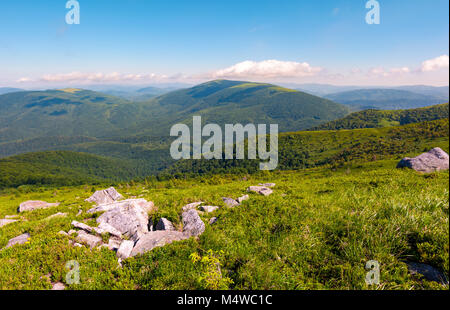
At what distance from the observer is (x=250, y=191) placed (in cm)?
1677

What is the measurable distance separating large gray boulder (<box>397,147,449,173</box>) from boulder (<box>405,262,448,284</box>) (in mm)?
26181

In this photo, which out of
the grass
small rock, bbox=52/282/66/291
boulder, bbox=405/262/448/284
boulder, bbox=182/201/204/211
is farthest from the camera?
boulder, bbox=182/201/204/211

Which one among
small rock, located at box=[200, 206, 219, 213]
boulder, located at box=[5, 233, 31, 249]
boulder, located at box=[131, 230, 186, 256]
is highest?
boulder, located at box=[131, 230, 186, 256]

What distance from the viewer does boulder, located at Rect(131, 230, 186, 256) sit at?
7.44m

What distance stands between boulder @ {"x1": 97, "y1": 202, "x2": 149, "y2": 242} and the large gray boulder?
31725mm

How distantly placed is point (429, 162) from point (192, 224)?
1393 inches

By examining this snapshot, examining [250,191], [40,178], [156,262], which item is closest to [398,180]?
[250,191]

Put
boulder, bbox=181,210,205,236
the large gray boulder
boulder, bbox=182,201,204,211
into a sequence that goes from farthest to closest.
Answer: the large gray boulder < boulder, bbox=182,201,204,211 < boulder, bbox=181,210,205,236

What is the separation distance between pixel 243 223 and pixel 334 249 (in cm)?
366

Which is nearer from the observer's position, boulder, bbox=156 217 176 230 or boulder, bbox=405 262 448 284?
boulder, bbox=405 262 448 284

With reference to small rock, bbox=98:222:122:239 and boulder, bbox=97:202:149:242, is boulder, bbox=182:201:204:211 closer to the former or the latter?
boulder, bbox=97:202:149:242

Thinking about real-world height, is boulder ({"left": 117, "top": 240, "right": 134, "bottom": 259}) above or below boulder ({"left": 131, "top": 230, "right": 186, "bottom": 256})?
below

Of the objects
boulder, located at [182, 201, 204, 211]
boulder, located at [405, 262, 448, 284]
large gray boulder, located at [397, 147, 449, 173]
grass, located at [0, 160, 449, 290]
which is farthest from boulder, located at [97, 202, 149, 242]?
large gray boulder, located at [397, 147, 449, 173]
